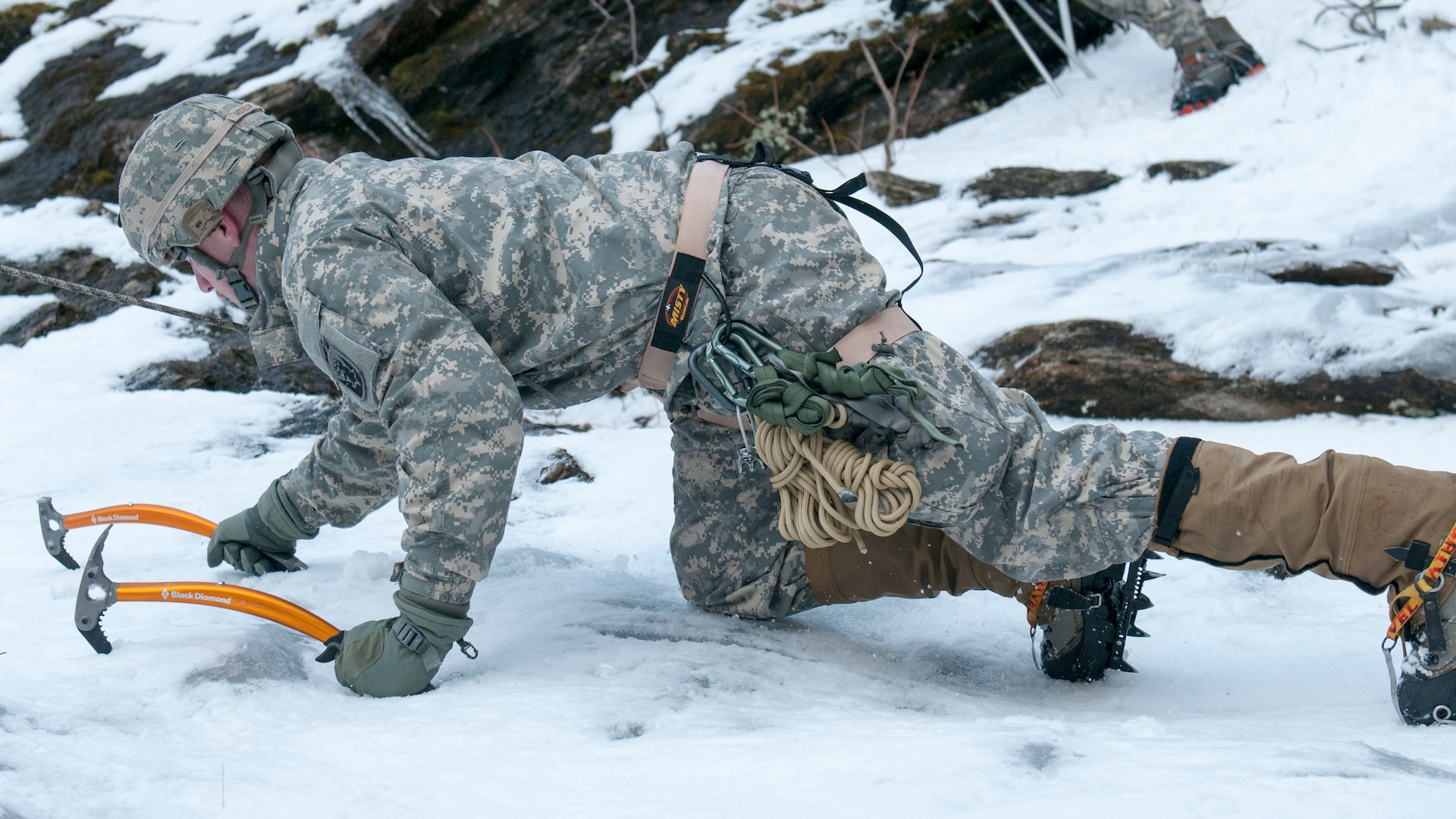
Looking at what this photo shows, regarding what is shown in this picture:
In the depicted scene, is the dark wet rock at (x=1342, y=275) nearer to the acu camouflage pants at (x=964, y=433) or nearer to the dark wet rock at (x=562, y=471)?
the acu camouflage pants at (x=964, y=433)

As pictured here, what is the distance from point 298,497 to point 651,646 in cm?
111

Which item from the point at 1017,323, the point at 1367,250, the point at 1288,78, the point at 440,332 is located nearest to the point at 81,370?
the point at 440,332

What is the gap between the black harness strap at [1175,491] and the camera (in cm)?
204

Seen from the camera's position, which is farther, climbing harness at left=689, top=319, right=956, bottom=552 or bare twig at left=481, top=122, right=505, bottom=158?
bare twig at left=481, top=122, right=505, bottom=158

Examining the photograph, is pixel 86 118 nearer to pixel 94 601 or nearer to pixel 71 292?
pixel 71 292

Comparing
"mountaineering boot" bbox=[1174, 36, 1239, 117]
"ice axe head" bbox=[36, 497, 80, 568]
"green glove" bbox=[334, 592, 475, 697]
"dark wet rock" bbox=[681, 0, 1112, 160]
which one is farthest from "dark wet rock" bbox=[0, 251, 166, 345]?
"mountaineering boot" bbox=[1174, 36, 1239, 117]

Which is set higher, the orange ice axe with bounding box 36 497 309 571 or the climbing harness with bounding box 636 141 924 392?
the climbing harness with bounding box 636 141 924 392

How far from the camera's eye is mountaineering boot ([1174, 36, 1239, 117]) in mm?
6312

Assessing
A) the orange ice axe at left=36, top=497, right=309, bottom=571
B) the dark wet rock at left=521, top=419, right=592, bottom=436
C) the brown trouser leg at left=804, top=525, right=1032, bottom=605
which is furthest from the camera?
the dark wet rock at left=521, top=419, right=592, bottom=436

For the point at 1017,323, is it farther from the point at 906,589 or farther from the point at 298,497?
the point at 298,497

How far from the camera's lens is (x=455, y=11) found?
6.89m

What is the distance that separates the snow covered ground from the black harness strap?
1.21 feet

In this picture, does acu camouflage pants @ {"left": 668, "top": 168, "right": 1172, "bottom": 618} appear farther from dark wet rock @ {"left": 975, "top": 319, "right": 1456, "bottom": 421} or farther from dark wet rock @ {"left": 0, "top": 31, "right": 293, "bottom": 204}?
dark wet rock @ {"left": 0, "top": 31, "right": 293, "bottom": 204}

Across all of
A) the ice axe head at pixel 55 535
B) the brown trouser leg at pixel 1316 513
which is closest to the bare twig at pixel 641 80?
the ice axe head at pixel 55 535
